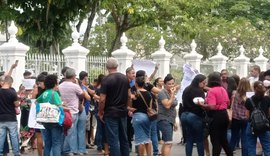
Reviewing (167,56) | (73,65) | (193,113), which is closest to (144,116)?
(193,113)

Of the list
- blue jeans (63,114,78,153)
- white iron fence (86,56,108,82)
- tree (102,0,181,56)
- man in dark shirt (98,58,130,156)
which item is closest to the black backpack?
man in dark shirt (98,58,130,156)

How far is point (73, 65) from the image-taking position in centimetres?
1658

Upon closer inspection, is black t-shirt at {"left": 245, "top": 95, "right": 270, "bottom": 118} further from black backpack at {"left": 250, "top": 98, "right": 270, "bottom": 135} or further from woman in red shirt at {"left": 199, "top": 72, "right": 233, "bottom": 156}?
woman in red shirt at {"left": 199, "top": 72, "right": 233, "bottom": 156}

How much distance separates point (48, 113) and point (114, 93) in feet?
3.87

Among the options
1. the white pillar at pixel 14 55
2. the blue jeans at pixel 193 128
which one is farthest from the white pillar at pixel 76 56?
the blue jeans at pixel 193 128

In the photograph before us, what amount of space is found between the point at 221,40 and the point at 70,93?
22.6m

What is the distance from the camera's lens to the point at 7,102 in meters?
10.9

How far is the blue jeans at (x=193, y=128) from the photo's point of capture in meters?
10.9

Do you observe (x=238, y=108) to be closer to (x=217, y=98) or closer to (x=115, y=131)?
(x=217, y=98)

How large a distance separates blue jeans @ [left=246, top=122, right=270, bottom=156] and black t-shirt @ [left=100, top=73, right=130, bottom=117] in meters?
2.50

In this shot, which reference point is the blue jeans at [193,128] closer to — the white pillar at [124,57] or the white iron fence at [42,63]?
the white iron fence at [42,63]

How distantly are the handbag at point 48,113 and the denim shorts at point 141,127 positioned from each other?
1524mm

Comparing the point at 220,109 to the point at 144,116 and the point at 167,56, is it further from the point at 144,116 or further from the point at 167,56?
the point at 167,56

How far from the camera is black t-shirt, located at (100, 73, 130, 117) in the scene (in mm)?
9977
